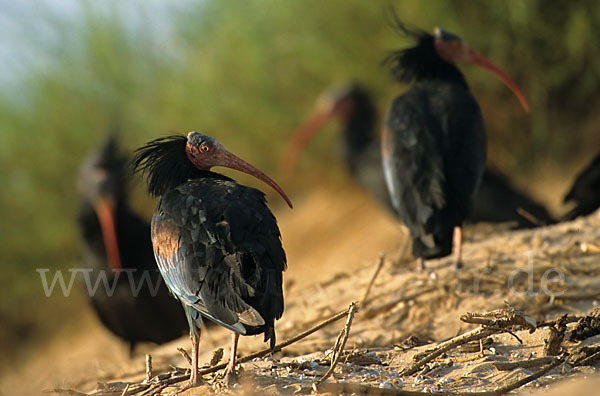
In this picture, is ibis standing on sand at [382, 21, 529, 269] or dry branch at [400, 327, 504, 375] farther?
ibis standing on sand at [382, 21, 529, 269]

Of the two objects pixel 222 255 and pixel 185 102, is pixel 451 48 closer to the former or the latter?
pixel 222 255

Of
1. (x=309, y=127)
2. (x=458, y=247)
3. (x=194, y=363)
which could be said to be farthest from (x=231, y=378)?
(x=309, y=127)

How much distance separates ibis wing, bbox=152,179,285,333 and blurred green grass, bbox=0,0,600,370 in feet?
23.2

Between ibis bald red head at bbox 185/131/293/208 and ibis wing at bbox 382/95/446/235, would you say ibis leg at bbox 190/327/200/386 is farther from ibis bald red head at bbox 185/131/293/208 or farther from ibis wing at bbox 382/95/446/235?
ibis wing at bbox 382/95/446/235

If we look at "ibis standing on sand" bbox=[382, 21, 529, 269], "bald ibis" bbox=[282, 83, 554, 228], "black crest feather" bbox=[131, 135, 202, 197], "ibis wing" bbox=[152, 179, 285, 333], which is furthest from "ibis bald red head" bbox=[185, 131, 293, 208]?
"bald ibis" bbox=[282, 83, 554, 228]

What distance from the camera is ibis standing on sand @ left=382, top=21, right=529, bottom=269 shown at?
5281 mm

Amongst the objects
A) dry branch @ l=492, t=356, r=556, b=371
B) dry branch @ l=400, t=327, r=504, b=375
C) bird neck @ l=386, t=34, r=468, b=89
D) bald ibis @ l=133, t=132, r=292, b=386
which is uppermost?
bird neck @ l=386, t=34, r=468, b=89

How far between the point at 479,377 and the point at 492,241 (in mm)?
2830

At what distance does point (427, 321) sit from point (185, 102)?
→ 24.7 ft

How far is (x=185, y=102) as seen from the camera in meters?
11.7

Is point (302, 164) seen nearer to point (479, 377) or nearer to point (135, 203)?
point (135, 203)

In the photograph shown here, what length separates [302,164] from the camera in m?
12.5

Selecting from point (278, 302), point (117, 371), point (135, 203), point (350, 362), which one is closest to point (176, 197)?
point (278, 302)

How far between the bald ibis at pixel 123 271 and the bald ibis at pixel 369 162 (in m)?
2.82
